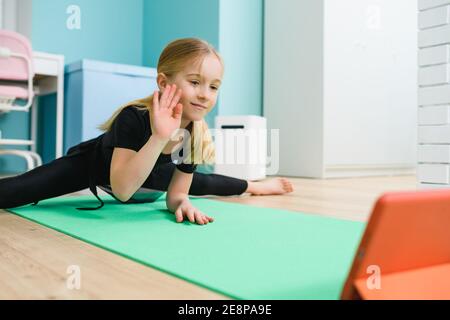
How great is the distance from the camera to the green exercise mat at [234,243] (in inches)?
21.4

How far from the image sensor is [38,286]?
533mm

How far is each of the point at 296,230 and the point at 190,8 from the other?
205 centimetres

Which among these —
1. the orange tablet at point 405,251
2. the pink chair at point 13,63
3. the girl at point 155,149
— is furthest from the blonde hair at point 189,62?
the pink chair at point 13,63

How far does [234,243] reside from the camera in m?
0.76

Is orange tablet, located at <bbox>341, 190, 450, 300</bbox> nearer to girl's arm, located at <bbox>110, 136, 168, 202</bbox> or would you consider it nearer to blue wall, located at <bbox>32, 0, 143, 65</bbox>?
girl's arm, located at <bbox>110, 136, 168, 202</bbox>

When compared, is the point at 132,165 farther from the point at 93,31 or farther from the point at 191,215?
the point at 93,31

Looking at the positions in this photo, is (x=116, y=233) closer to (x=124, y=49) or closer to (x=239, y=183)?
(x=239, y=183)

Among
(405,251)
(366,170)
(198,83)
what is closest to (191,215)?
(198,83)

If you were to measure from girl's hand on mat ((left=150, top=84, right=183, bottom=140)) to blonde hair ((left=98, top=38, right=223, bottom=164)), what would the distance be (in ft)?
0.35

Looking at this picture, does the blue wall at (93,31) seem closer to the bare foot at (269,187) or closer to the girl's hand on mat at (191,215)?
the bare foot at (269,187)

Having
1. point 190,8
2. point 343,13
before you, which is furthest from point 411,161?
point 190,8

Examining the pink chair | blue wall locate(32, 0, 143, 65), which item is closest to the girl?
the pink chair

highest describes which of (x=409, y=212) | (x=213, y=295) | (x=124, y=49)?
(x=124, y=49)

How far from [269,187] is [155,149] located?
2.43 ft
